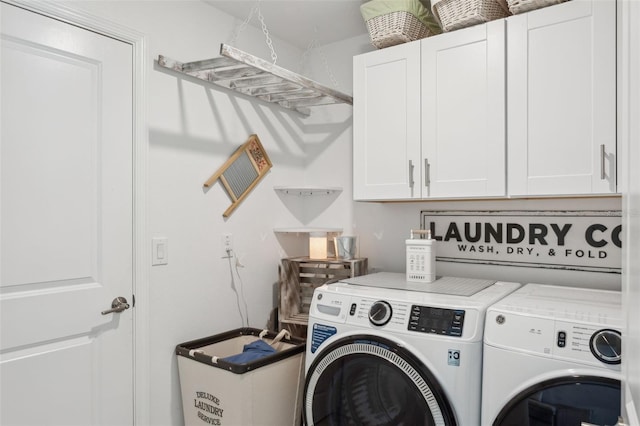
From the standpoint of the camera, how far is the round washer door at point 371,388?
160cm

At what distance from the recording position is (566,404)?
1.35 m

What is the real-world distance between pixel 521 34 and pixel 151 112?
1.64 m

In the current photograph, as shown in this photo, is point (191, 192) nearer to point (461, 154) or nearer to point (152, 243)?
point (152, 243)

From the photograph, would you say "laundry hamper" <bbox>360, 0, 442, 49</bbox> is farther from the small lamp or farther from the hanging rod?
the small lamp

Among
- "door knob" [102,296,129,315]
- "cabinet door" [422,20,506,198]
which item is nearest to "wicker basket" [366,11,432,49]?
"cabinet door" [422,20,506,198]

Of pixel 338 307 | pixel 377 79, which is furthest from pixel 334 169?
pixel 338 307

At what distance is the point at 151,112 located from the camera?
205cm

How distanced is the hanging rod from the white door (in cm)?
32

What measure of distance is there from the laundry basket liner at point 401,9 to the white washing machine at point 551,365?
4.72ft

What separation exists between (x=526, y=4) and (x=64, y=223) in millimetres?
2061

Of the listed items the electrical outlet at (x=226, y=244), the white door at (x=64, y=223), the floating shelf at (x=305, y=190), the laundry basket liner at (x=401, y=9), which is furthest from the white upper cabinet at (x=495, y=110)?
the white door at (x=64, y=223)

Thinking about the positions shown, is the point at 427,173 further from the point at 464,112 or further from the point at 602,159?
the point at 602,159

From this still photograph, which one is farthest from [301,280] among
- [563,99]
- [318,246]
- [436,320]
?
[563,99]

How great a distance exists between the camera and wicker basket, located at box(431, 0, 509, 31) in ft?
6.35
